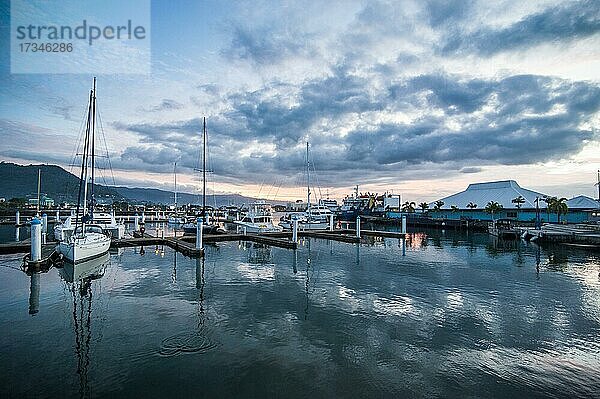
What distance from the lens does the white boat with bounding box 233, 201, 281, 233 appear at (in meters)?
39.1

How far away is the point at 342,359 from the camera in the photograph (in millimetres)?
7586

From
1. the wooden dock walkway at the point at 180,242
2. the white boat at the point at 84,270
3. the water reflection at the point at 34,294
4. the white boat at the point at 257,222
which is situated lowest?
the water reflection at the point at 34,294

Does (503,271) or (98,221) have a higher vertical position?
(98,221)

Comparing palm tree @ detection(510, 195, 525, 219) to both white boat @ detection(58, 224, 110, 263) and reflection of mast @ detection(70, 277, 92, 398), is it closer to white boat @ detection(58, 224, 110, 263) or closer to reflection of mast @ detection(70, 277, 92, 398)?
white boat @ detection(58, 224, 110, 263)

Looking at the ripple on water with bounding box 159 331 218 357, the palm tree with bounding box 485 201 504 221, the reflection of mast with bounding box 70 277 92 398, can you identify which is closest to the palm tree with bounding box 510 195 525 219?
the palm tree with bounding box 485 201 504 221

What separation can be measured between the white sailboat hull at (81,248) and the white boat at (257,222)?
653 inches

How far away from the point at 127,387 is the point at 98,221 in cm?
3077

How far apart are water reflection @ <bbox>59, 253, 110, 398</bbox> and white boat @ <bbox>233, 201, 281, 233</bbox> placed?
1836 cm

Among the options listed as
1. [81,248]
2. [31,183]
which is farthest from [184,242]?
[31,183]

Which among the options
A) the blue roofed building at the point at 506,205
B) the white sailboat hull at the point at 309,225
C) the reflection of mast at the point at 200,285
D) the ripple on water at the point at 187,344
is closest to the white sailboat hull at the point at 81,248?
the reflection of mast at the point at 200,285

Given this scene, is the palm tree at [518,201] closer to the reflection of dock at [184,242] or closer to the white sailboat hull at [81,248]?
the reflection of dock at [184,242]

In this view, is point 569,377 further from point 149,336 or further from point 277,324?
point 149,336

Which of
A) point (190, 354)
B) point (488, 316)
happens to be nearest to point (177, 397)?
point (190, 354)

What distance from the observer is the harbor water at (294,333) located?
21.4 feet
